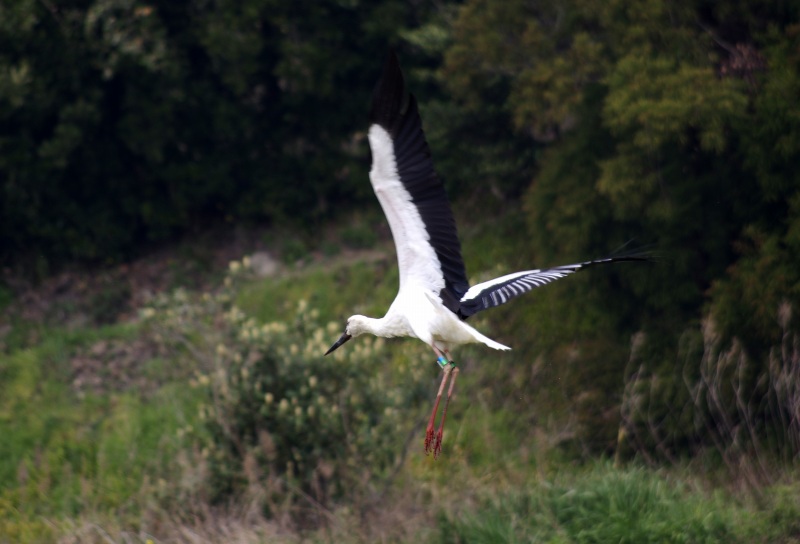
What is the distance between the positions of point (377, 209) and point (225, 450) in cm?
947

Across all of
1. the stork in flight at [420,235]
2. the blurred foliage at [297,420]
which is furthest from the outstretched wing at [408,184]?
the blurred foliage at [297,420]

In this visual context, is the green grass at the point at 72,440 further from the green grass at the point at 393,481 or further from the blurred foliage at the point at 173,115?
the blurred foliage at the point at 173,115

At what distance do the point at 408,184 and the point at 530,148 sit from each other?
36.2ft

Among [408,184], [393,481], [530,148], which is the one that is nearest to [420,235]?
[408,184]

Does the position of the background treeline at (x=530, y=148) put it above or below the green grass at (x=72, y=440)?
above

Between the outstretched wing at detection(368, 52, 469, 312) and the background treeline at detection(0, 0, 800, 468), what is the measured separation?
161 inches

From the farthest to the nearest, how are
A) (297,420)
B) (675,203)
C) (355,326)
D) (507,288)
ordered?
(675,203)
(297,420)
(355,326)
(507,288)

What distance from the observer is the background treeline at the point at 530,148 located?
11.8 m

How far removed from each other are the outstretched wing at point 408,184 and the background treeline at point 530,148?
161 inches

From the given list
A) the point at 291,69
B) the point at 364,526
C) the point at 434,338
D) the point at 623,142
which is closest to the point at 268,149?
the point at 291,69

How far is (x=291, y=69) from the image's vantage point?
1931 cm

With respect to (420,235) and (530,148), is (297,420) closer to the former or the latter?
(420,235)

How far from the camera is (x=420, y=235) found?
7.41 meters

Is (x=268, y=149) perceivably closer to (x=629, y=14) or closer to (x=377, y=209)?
(x=377, y=209)
